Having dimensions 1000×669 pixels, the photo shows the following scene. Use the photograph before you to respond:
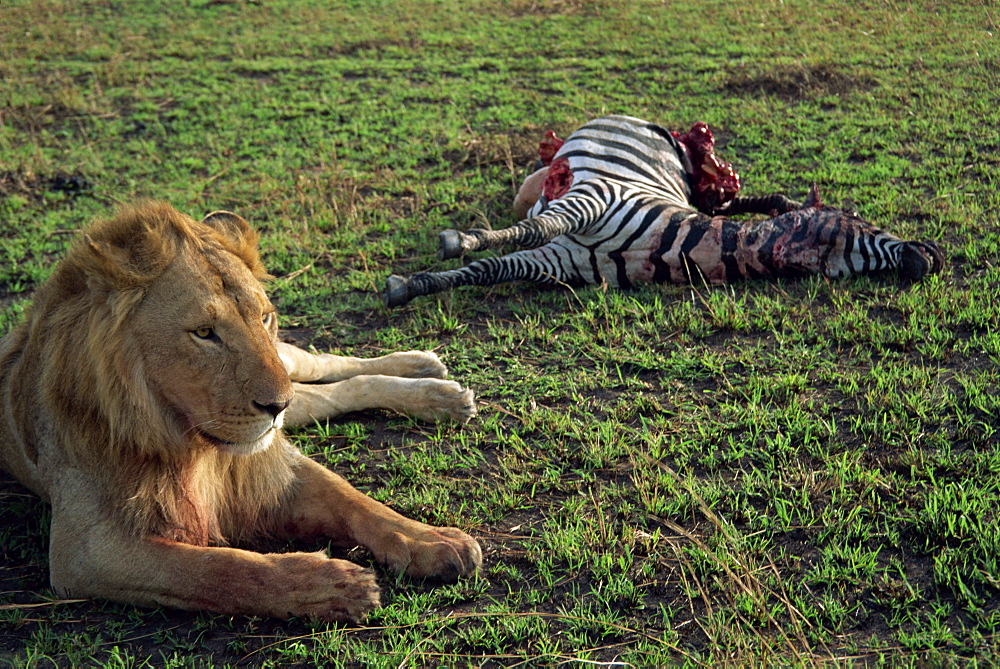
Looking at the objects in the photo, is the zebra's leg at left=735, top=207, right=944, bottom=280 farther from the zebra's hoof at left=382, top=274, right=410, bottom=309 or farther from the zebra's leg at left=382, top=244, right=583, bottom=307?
the zebra's hoof at left=382, top=274, right=410, bottom=309

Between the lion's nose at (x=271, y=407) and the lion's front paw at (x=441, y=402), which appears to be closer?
the lion's nose at (x=271, y=407)

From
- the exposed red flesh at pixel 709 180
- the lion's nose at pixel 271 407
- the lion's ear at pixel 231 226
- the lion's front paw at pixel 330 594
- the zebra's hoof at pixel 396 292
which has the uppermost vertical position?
the lion's ear at pixel 231 226

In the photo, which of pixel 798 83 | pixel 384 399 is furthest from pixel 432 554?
pixel 798 83

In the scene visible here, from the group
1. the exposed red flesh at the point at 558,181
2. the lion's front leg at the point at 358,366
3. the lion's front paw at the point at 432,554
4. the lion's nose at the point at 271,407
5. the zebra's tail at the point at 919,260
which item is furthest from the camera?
the exposed red flesh at the point at 558,181

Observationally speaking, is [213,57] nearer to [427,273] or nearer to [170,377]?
[427,273]

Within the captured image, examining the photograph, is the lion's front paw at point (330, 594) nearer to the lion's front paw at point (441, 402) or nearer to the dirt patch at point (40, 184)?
the lion's front paw at point (441, 402)

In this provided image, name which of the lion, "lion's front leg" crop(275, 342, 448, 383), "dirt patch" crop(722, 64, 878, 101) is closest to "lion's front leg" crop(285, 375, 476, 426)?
"lion's front leg" crop(275, 342, 448, 383)

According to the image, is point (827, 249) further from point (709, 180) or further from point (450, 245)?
point (450, 245)

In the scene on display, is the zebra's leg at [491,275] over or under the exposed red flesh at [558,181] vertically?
under

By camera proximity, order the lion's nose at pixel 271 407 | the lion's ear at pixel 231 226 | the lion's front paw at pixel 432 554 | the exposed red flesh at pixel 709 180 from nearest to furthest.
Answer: the lion's nose at pixel 271 407
the lion's front paw at pixel 432 554
the lion's ear at pixel 231 226
the exposed red flesh at pixel 709 180

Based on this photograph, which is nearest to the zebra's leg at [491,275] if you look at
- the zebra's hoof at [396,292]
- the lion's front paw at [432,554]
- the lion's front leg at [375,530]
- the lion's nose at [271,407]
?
the zebra's hoof at [396,292]

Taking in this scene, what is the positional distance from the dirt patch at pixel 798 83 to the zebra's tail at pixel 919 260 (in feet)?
10.8

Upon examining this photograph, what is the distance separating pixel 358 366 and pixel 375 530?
1.24 m

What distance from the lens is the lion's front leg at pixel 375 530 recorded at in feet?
8.40
